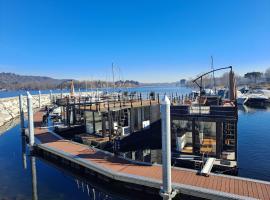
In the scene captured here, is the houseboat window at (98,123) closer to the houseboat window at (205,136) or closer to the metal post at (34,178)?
the metal post at (34,178)

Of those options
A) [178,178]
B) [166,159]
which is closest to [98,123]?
[178,178]

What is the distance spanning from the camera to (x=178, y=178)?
12.1 m

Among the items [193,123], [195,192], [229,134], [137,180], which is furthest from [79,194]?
[229,134]

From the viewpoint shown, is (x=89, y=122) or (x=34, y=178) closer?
(x=34, y=178)

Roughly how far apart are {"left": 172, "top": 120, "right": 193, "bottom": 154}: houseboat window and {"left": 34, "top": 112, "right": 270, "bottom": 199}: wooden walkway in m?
3.88

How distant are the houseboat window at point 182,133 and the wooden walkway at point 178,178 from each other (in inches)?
153

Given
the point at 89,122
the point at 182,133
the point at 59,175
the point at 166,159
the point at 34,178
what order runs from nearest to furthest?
the point at 166,159, the point at 34,178, the point at 59,175, the point at 182,133, the point at 89,122

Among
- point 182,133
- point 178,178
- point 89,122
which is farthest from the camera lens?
point 89,122

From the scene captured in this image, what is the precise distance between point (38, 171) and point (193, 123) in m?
11.2

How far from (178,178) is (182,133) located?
232 inches

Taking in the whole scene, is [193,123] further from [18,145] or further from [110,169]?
[18,145]

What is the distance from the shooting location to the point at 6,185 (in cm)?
1517

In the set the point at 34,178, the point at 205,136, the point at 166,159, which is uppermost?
the point at 166,159

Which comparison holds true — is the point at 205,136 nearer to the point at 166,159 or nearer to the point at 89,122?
the point at 166,159
